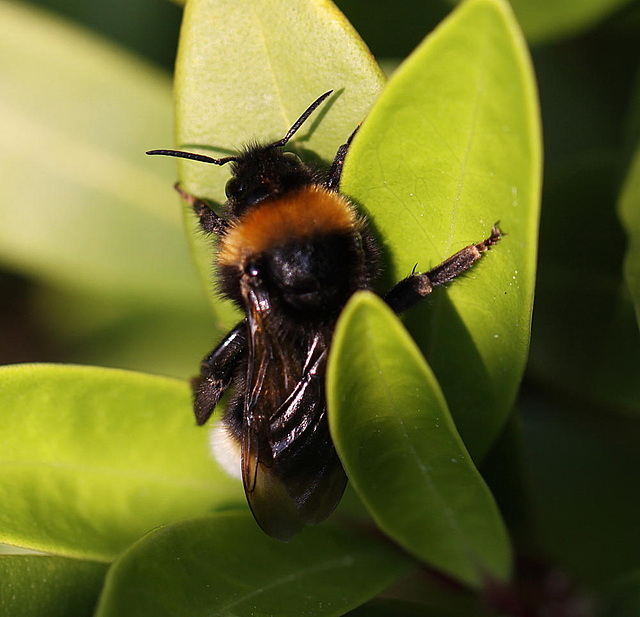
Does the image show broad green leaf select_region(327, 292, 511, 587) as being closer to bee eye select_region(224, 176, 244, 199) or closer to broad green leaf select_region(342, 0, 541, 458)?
broad green leaf select_region(342, 0, 541, 458)

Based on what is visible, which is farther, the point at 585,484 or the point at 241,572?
the point at 585,484

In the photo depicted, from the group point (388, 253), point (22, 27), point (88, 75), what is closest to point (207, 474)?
point (388, 253)

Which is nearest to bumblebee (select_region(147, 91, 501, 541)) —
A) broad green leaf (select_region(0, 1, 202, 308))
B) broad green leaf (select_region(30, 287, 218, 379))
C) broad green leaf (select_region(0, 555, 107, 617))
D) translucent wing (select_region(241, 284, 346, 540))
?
translucent wing (select_region(241, 284, 346, 540))

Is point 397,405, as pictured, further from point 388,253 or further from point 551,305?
point 551,305

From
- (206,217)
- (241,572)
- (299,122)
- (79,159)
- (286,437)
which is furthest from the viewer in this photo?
(79,159)

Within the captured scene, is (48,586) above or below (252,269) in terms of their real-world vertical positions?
below

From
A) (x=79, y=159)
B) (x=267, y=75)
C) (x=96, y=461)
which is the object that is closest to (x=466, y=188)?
(x=267, y=75)

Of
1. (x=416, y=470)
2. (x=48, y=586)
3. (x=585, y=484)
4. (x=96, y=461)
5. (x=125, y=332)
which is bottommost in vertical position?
(x=125, y=332)

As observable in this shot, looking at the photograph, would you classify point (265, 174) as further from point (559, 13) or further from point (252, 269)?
point (559, 13)
